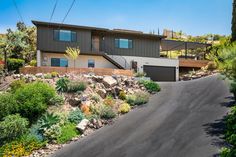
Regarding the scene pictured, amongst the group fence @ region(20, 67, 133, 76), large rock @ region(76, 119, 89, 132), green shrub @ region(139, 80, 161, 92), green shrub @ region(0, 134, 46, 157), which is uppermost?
fence @ region(20, 67, 133, 76)

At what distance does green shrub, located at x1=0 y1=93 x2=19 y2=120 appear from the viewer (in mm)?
20438

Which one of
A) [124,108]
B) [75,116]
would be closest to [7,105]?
[75,116]

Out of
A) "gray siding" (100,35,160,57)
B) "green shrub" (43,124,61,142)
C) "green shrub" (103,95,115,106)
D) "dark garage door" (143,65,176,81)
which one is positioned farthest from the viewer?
"gray siding" (100,35,160,57)

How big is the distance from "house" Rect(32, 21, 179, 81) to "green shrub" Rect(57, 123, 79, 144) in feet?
57.4

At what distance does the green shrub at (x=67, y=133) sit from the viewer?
18812 millimetres

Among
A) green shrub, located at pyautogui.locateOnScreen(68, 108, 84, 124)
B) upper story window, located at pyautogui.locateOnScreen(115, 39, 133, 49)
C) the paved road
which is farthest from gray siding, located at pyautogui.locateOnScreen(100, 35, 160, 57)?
green shrub, located at pyautogui.locateOnScreen(68, 108, 84, 124)

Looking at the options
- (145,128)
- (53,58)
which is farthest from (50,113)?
(53,58)

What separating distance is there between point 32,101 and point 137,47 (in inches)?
878

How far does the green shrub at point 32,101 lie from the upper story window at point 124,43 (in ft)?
63.2

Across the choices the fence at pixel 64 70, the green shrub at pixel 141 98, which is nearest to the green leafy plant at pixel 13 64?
the fence at pixel 64 70

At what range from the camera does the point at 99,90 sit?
83.6 ft

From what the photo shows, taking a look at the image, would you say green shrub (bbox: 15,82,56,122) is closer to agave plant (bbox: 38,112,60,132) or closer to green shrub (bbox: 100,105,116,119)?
agave plant (bbox: 38,112,60,132)

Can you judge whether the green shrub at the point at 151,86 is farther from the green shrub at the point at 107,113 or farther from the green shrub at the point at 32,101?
the green shrub at the point at 32,101

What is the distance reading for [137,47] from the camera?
41.2m
